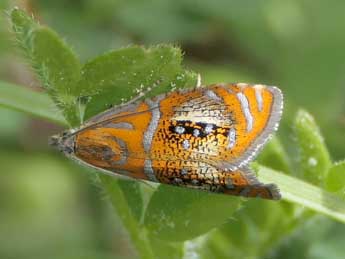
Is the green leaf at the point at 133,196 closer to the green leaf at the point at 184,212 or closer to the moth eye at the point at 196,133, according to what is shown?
the green leaf at the point at 184,212

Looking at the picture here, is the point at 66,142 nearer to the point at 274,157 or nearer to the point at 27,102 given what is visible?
the point at 27,102

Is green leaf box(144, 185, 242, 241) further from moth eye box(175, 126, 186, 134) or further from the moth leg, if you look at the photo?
moth eye box(175, 126, 186, 134)

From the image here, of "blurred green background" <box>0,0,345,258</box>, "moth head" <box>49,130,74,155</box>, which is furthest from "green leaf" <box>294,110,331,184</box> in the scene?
"blurred green background" <box>0,0,345,258</box>

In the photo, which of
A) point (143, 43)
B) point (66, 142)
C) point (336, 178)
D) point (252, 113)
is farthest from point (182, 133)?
point (143, 43)

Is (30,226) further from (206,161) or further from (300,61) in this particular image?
(206,161)

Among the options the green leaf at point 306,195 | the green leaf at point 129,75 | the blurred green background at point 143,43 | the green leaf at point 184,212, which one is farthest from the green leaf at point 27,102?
the blurred green background at point 143,43

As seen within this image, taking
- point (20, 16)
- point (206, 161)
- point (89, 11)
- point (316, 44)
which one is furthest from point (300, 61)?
point (20, 16)

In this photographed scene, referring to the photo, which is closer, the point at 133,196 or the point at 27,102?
the point at 133,196
